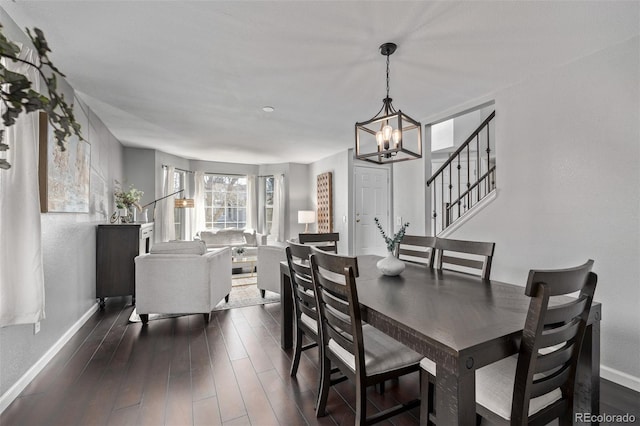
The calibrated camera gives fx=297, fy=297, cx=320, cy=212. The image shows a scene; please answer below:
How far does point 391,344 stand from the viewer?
5.36 feet

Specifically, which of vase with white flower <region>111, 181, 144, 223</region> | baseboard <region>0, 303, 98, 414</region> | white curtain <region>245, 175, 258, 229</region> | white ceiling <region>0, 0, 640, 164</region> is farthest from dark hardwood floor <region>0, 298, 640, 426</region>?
white curtain <region>245, 175, 258, 229</region>

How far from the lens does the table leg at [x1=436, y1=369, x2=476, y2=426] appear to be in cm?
100

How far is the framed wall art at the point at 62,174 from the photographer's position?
2.32 metres

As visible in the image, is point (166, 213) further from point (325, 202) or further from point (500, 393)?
point (500, 393)

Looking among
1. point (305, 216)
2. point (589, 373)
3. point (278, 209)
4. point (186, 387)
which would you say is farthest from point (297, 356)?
point (278, 209)

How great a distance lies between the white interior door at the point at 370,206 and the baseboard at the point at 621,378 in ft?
12.4

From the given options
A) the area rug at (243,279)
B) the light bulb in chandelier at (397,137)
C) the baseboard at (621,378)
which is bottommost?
the baseboard at (621,378)

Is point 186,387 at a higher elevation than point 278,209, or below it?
below

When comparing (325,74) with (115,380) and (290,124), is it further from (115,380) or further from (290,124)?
(115,380)

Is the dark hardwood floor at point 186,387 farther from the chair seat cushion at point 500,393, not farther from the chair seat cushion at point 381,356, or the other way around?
the chair seat cushion at point 500,393

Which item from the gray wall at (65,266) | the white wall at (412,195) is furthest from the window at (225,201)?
the white wall at (412,195)

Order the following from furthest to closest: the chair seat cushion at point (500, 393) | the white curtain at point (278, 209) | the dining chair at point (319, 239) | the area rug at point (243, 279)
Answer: the white curtain at point (278, 209) → the area rug at point (243, 279) → the dining chair at point (319, 239) → the chair seat cushion at point (500, 393)

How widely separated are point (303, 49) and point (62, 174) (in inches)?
94.6

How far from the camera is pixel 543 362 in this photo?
3.65 feet
